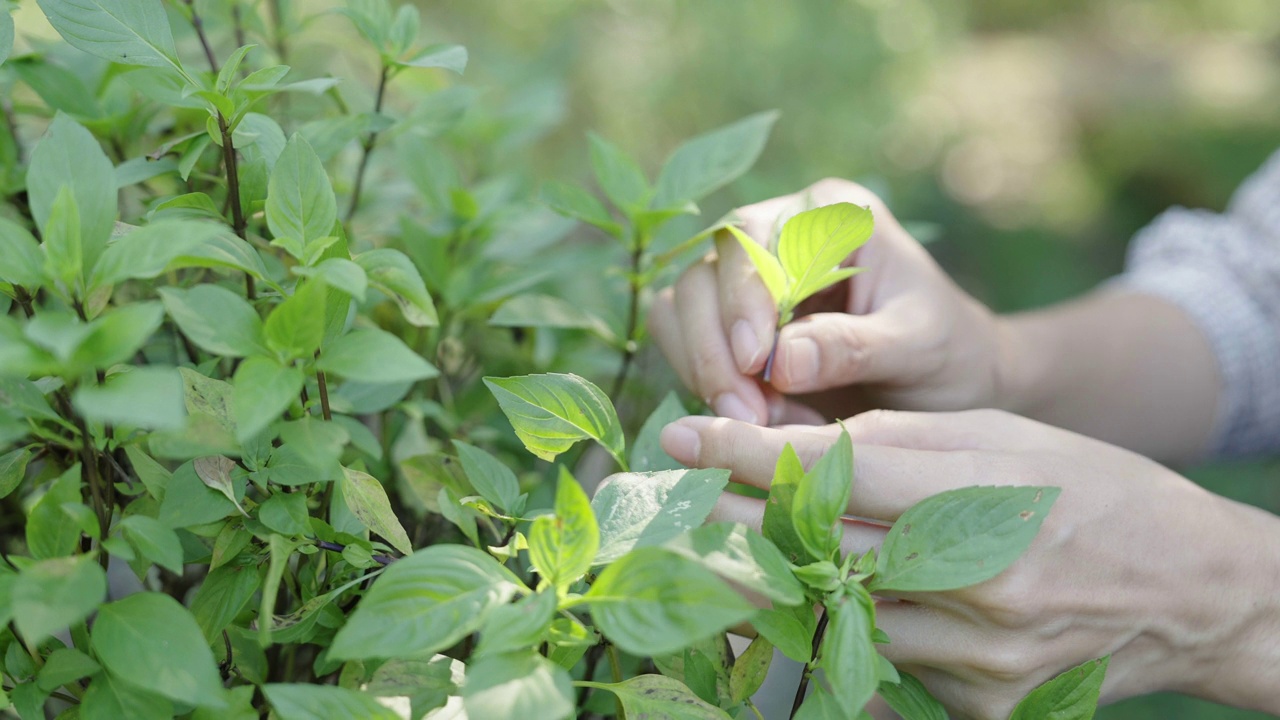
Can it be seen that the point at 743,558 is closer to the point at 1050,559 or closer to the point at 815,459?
the point at 815,459

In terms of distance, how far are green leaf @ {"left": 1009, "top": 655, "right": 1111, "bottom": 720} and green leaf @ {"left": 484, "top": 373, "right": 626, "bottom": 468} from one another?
10.4 inches

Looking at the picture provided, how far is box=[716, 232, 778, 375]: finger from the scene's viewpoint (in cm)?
72

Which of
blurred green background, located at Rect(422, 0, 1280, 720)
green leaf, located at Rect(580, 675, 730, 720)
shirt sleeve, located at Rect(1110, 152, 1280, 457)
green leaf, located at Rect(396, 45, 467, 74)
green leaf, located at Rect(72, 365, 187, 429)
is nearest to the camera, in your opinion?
green leaf, located at Rect(72, 365, 187, 429)

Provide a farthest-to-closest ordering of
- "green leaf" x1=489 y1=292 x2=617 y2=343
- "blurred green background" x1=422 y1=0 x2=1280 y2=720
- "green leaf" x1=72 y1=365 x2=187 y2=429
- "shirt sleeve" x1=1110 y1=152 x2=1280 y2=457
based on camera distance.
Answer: "blurred green background" x1=422 y1=0 x2=1280 y2=720 < "shirt sleeve" x1=1110 y1=152 x2=1280 y2=457 < "green leaf" x1=489 y1=292 x2=617 y2=343 < "green leaf" x1=72 y1=365 x2=187 y2=429

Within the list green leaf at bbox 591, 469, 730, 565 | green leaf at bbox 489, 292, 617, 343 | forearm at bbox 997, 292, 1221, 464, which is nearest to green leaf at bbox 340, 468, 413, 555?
green leaf at bbox 591, 469, 730, 565

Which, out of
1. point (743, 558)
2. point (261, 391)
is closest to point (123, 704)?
point (261, 391)

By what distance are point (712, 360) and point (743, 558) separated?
0.36 metres

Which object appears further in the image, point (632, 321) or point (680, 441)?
→ point (632, 321)

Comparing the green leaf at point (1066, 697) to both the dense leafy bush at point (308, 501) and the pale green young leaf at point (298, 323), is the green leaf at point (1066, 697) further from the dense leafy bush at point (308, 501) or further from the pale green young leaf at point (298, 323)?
the pale green young leaf at point (298, 323)

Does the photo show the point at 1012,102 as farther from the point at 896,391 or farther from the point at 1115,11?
the point at 896,391

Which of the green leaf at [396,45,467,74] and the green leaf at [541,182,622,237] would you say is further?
the green leaf at [541,182,622,237]

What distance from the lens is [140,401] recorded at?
12.5 inches

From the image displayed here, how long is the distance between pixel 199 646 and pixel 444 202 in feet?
1.61

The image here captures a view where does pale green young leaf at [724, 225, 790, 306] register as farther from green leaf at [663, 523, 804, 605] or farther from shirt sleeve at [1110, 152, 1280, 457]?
shirt sleeve at [1110, 152, 1280, 457]
